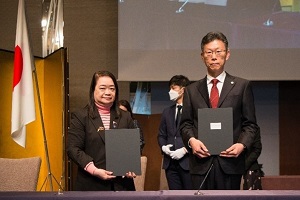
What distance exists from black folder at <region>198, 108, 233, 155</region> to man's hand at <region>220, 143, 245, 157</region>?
0.08 feet

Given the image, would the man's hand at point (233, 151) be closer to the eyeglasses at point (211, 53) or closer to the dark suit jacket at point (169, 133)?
the eyeglasses at point (211, 53)

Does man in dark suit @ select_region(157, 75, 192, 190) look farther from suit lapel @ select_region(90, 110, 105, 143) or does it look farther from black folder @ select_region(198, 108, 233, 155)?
black folder @ select_region(198, 108, 233, 155)

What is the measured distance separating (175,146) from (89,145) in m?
1.66

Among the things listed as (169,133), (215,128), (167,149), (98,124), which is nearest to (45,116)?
(169,133)

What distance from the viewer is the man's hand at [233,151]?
289 centimetres

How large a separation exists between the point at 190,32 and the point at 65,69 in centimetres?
160

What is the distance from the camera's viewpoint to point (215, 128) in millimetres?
2859

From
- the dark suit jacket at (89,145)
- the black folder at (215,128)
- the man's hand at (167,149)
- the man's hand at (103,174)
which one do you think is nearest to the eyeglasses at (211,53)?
the black folder at (215,128)

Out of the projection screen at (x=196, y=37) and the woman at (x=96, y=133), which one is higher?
the projection screen at (x=196, y=37)

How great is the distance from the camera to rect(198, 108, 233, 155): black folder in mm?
2840

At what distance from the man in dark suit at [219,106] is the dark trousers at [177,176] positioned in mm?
1635

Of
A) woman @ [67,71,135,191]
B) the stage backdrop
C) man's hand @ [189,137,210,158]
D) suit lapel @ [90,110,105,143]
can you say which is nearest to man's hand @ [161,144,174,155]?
the stage backdrop

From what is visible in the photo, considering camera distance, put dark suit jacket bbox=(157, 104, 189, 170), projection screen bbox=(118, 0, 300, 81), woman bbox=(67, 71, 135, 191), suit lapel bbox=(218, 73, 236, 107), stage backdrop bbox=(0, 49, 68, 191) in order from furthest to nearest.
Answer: projection screen bbox=(118, 0, 300, 81)
stage backdrop bbox=(0, 49, 68, 191)
dark suit jacket bbox=(157, 104, 189, 170)
woman bbox=(67, 71, 135, 191)
suit lapel bbox=(218, 73, 236, 107)

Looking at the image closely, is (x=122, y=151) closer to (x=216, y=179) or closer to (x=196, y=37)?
(x=216, y=179)
